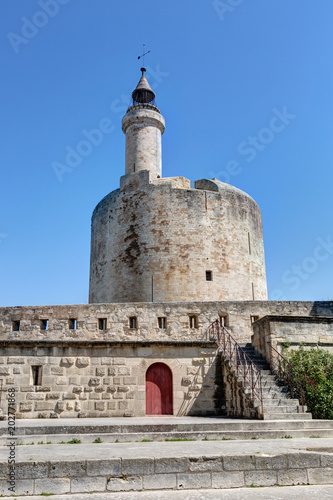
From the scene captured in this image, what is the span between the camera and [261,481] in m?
5.48

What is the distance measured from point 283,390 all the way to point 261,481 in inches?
222

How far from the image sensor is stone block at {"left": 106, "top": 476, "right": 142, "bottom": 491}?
5160 mm

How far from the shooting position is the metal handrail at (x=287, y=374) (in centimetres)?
1079

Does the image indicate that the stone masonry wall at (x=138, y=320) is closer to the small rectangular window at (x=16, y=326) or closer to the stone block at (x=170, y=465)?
the small rectangular window at (x=16, y=326)

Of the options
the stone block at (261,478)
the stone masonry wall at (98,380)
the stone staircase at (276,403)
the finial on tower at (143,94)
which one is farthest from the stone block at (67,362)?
the finial on tower at (143,94)

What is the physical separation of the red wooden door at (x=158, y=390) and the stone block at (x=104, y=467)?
716cm

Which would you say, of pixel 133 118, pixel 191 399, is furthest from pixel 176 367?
pixel 133 118

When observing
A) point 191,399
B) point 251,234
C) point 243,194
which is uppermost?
point 243,194

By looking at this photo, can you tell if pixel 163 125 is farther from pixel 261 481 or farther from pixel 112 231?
pixel 261 481

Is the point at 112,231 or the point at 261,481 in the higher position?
the point at 112,231

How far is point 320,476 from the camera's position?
5.62 m

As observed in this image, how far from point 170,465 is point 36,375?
757cm

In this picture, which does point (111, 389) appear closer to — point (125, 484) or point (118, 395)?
point (118, 395)

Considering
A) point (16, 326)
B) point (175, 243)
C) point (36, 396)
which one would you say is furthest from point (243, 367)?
point (175, 243)
